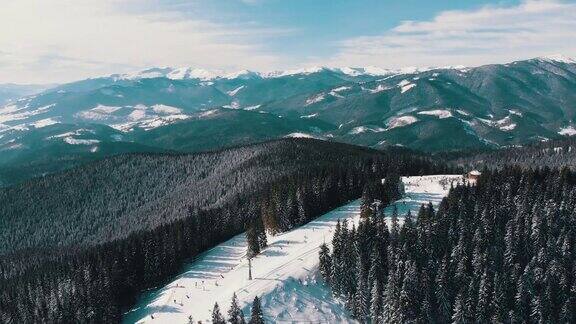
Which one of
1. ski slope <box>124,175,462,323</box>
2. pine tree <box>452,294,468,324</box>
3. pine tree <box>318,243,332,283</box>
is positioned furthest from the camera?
pine tree <box>318,243,332,283</box>

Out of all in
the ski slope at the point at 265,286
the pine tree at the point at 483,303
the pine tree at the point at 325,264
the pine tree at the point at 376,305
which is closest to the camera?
the pine tree at the point at 483,303

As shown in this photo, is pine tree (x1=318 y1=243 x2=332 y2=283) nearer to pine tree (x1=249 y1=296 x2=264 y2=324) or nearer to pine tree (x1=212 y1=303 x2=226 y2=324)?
pine tree (x1=249 y1=296 x2=264 y2=324)

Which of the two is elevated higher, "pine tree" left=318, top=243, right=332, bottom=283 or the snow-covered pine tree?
"pine tree" left=318, top=243, right=332, bottom=283

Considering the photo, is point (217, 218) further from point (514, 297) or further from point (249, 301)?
point (514, 297)

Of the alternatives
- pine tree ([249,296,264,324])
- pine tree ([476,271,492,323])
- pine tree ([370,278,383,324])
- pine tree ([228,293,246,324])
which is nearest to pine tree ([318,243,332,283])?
pine tree ([370,278,383,324])

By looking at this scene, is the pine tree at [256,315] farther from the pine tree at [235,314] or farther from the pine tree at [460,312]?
the pine tree at [460,312]

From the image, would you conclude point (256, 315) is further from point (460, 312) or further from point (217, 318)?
point (460, 312)

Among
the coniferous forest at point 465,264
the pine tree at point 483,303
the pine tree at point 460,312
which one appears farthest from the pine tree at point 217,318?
the pine tree at point 483,303

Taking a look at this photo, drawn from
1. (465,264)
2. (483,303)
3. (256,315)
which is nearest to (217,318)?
(256,315)
